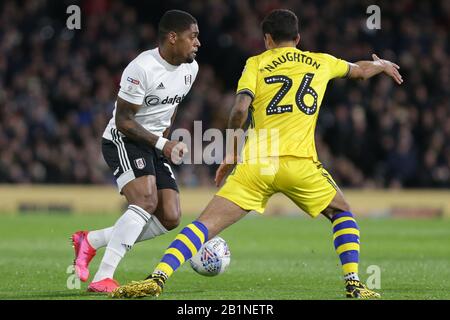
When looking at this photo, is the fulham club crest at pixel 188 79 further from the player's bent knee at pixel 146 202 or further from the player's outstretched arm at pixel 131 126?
the player's bent knee at pixel 146 202

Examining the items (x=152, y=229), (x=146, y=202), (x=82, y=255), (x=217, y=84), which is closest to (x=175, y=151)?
(x=146, y=202)

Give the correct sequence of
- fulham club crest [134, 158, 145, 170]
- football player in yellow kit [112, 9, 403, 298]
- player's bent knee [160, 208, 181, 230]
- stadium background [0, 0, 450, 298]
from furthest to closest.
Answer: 1. stadium background [0, 0, 450, 298]
2. player's bent knee [160, 208, 181, 230]
3. fulham club crest [134, 158, 145, 170]
4. football player in yellow kit [112, 9, 403, 298]

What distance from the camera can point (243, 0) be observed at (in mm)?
24172

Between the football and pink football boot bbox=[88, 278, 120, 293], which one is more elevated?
the football

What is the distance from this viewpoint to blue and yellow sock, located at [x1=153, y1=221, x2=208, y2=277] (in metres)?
7.84

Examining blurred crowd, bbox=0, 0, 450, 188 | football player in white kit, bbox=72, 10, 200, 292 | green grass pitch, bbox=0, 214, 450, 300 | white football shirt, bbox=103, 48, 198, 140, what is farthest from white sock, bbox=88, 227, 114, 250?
blurred crowd, bbox=0, 0, 450, 188

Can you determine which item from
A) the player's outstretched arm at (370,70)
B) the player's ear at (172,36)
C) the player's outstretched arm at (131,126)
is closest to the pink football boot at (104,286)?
the player's outstretched arm at (131,126)

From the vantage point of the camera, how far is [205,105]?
21.8 m

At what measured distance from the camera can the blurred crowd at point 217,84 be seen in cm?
A: 2108

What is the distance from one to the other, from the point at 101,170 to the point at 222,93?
11.4 ft

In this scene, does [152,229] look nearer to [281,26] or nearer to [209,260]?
[209,260]

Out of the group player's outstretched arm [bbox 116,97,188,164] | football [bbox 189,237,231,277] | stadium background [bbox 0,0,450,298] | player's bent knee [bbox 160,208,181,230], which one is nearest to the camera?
player's outstretched arm [bbox 116,97,188,164]

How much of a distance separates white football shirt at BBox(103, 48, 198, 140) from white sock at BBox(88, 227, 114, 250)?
34.0 inches

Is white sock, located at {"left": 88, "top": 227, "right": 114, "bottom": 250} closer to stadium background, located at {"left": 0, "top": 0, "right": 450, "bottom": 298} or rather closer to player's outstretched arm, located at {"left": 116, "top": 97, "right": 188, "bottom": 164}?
player's outstretched arm, located at {"left": 116, "top": 97, "right": 188, "bottom": 164}
